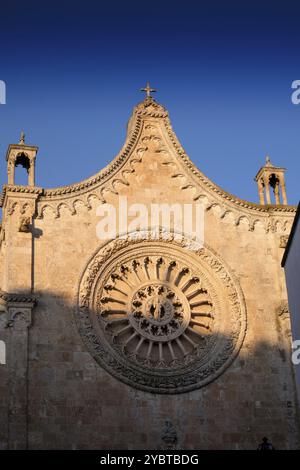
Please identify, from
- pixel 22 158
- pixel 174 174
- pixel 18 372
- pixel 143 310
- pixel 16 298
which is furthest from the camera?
pixel 174 174

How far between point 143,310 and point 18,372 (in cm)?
453

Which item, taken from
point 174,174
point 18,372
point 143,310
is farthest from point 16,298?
point 174,174

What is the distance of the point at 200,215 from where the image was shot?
102 feet

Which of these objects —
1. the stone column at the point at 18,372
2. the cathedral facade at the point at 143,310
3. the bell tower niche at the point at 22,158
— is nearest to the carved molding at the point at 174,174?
the cathedral facade at the point at 143,310

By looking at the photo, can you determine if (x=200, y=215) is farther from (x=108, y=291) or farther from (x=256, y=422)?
(x=256, y=422)

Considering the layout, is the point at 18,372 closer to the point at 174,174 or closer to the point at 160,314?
the point at 160,314

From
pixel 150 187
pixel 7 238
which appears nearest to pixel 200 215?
pixel 150 187

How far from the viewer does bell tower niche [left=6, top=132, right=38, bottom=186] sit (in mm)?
29641

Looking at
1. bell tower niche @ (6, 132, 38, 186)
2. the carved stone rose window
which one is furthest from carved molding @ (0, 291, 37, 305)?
bell tower niche @ (6, 132, 38, 186)

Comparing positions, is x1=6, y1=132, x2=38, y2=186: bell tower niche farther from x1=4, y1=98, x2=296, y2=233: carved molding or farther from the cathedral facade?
x1=4, y1=98, x2=296, y2=233: carved molding

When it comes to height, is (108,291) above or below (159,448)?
above

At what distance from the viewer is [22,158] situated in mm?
30203

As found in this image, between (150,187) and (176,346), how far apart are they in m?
5.26

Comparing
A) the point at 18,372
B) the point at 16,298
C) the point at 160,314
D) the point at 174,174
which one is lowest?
the point at 18,372
